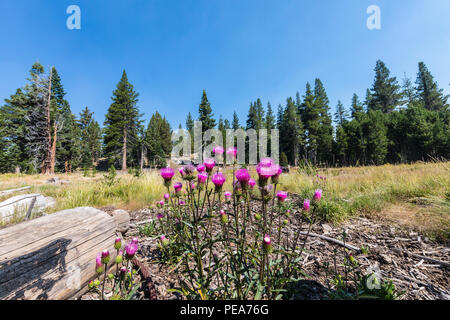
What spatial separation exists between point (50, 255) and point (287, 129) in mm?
32094

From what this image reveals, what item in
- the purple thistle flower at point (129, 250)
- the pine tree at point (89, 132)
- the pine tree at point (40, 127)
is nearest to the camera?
the purple thistle flower at point (129, 250)

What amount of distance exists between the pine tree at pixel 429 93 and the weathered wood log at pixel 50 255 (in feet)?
A: 143

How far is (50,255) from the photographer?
3.88ft

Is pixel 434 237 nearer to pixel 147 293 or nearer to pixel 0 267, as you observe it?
pixel 147 293

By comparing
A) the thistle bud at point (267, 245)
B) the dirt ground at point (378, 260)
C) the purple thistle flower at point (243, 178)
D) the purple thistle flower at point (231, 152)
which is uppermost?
the purple thistle flower at point (231, 152)

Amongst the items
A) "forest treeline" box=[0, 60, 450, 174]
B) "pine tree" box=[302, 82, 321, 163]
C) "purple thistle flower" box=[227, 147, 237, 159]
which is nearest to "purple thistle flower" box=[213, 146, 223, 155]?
"purple thistle flower" box=[227, 147, 237, 159]

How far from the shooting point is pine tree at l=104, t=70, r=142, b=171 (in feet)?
68.8

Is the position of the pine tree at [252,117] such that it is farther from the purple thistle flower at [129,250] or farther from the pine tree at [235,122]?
the purple thistle flower at [129,250]

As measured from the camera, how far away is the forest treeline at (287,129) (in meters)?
16.2

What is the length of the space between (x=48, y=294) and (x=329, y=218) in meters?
3.04

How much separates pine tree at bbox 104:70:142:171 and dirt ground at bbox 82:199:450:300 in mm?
22635

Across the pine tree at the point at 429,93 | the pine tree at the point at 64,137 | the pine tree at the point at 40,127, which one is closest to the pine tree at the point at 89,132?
the pine tree at the point at 64,137

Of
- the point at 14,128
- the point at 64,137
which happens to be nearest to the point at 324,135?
the point at 64,137

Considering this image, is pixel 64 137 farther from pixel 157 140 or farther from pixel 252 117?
pixel 252 117
